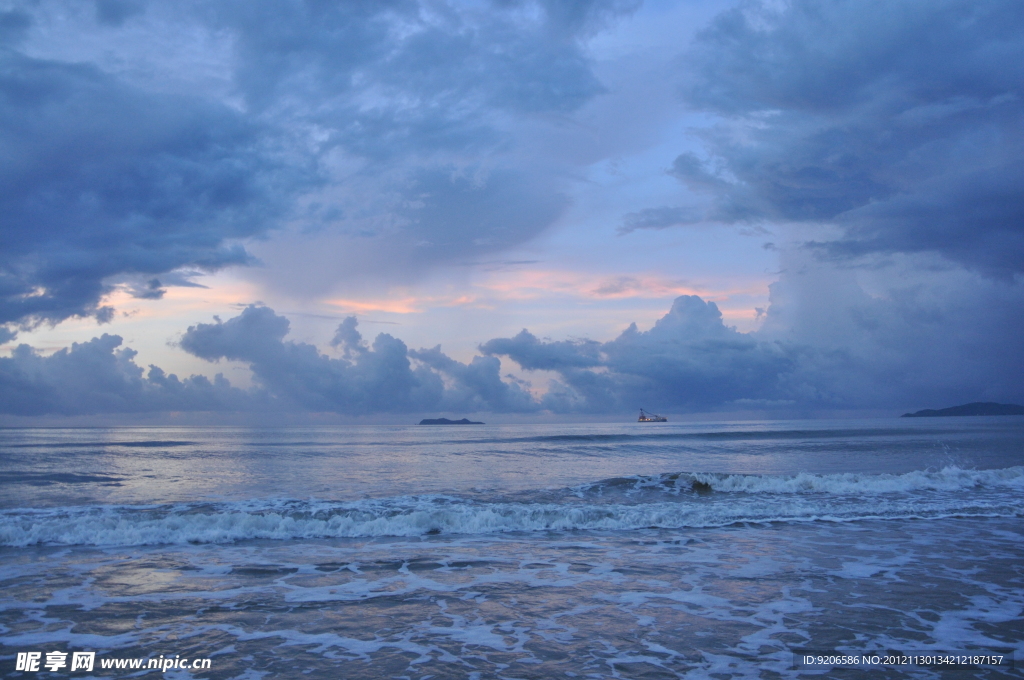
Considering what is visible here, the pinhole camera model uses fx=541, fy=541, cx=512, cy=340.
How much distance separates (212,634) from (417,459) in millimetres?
33438

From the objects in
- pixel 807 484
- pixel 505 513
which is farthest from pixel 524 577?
pixel 807 484

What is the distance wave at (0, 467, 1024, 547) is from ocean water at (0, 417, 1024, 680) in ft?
0.36

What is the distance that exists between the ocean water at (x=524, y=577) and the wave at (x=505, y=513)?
0.11m

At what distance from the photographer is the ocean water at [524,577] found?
330 inches

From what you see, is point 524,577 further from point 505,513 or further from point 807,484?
point 807,484

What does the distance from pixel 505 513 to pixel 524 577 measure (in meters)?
7.36

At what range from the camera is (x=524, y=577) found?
1273 centimetres

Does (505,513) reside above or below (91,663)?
below

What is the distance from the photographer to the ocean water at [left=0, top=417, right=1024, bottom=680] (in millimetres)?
8383

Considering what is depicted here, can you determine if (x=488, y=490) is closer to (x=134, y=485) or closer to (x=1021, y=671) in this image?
(x=134, y=485)

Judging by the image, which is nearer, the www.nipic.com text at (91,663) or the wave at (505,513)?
A: the www.nipic.com text at (91,663)

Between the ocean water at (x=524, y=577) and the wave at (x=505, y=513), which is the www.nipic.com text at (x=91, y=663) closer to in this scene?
the ocean water at (x=524, y=577)

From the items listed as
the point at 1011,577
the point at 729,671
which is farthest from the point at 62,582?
the point at 1011,577

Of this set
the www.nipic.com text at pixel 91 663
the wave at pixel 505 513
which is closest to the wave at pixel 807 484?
the wave at pixel 505 513
